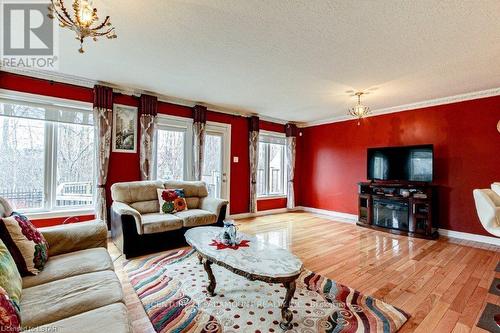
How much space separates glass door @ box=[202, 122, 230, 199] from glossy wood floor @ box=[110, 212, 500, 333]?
1103 mm

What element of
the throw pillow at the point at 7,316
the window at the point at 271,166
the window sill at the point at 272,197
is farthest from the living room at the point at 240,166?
the window sill at the point at 272,197

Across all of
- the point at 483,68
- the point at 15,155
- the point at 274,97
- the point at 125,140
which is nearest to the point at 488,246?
the point at 483,68

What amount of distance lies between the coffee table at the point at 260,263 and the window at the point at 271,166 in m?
4.02

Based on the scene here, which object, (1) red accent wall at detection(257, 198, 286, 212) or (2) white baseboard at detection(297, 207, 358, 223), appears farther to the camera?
(1) red accent wall at detection(257, 198, 286, 212)

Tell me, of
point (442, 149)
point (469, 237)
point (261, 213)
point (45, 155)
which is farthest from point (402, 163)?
point (45, 155)

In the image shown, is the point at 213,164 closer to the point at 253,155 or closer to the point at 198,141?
the point at 198,141

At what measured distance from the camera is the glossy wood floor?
6.68 ft

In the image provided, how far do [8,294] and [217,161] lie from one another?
169 inches

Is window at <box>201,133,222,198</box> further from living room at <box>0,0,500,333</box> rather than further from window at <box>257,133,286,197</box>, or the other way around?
window at <box>257,133,286,197</box>

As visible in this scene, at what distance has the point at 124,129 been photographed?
4145 mm

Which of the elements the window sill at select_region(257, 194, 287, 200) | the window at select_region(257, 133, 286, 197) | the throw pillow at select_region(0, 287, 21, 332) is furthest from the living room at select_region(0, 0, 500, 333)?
the window sill at select_region(257, 194, 287, 200)

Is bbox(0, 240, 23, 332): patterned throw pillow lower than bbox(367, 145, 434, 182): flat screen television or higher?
lower

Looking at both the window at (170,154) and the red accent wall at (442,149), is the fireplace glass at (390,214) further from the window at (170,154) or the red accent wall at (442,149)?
the window at (170,154)

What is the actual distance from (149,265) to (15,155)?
2559mm
